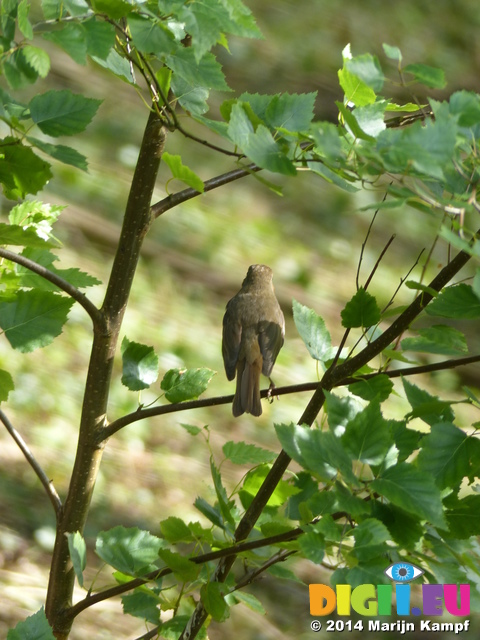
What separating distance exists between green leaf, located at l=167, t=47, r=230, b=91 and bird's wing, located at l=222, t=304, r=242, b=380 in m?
1.36

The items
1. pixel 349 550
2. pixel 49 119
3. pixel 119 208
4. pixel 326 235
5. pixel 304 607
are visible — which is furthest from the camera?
pixel 326 235

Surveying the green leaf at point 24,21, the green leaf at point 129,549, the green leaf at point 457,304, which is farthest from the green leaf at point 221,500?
the green leaf at point 24,21

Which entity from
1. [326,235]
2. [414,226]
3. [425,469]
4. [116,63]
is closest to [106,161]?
[326,235]

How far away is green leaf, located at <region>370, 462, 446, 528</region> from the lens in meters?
0.76

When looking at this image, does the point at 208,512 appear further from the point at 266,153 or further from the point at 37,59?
the point at 37,59

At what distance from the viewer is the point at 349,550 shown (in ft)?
2.71

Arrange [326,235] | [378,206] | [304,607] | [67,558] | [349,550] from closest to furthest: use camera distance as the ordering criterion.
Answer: [378,206] → [349,550] → [67,558] → [304,607] → [326,235]

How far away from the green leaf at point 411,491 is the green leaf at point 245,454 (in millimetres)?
356

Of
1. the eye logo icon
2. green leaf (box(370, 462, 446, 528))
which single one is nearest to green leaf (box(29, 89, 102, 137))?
green leaf (box(370, 462, 446, 528))

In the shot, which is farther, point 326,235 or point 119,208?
point 326,235

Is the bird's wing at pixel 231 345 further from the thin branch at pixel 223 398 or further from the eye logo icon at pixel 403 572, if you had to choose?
the eye logo icon at pixel 403 572

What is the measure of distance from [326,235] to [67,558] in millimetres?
4127

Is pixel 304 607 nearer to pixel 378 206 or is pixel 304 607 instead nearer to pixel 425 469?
pixel 425 469

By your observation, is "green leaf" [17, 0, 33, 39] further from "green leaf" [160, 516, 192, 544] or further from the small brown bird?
the small brown bird
